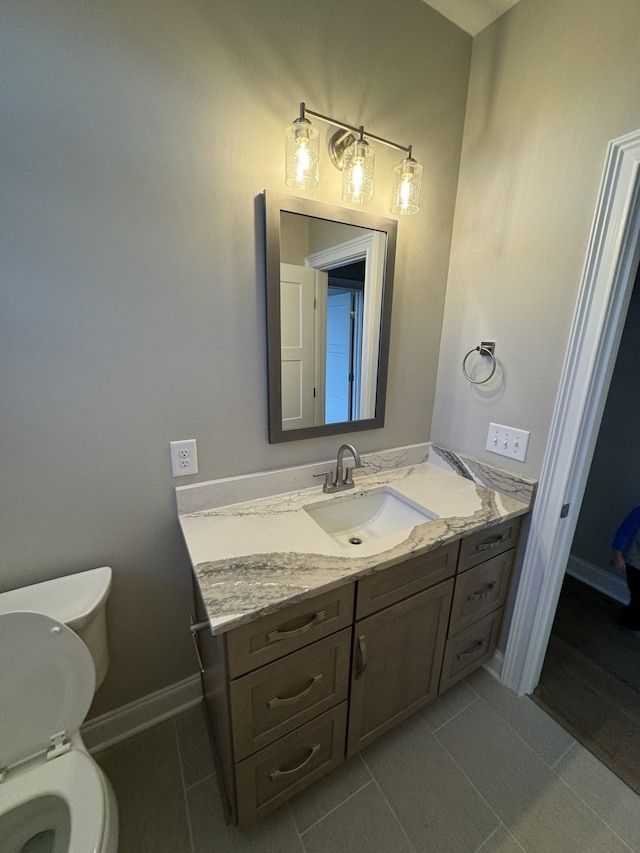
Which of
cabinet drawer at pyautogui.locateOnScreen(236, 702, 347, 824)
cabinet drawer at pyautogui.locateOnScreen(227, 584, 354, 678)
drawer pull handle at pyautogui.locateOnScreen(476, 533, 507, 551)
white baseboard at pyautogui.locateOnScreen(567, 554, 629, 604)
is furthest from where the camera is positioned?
white baseboard at pyautogui.locateOnScreen(567, 554, 629, 604)

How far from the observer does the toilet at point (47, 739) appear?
81cm

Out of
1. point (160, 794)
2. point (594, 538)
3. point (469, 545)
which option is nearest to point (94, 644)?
point (160, 794)

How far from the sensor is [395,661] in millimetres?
1202

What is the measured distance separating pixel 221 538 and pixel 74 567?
0.49 metres

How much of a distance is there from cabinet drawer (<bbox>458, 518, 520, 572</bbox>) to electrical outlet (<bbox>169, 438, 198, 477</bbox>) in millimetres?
1007

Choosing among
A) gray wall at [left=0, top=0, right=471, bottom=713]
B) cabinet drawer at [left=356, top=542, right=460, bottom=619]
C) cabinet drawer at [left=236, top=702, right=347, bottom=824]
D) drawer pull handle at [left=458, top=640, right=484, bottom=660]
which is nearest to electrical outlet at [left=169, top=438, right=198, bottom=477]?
gray wall at [left=0, top=0, right=471, bottom=713]

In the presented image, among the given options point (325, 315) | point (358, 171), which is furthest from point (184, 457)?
point (358, 171)

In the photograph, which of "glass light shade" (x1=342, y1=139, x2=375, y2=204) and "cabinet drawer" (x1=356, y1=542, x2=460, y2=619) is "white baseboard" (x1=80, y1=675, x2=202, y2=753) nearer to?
"cabinet drawer" (x1=356, y1=542, x2=460, y2=619)

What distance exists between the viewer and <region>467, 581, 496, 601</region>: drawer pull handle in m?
1.37

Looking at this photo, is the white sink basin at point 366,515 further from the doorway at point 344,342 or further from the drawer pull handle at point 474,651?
the drawer pull handle at point 474,651

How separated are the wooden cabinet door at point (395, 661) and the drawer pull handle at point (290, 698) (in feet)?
0.43

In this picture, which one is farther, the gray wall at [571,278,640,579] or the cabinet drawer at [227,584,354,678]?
the gray wall at [571,278,640,579]

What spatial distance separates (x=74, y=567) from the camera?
44.2 inches

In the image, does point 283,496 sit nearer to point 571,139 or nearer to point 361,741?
point 361,741
